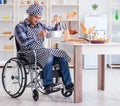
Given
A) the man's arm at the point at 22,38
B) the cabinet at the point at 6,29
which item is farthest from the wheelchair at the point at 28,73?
the cabinet at the point at 6,29

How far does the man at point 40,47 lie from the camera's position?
374 cm

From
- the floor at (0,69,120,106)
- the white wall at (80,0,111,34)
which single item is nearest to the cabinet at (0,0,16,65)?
the white wall at (80,0,111,34)

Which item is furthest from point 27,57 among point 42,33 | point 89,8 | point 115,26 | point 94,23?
point 115,26

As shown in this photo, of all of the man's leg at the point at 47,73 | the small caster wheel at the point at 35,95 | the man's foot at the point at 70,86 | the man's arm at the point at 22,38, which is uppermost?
the man's arm at the point at 22,38

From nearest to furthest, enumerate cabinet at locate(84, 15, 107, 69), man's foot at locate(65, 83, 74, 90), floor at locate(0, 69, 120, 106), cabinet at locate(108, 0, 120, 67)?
floor at locate(0, 69, 120, 106)
man's foot at locate(65, 83, 74, 90)
cabinet at locate(84, 15, 107, 69)
cabinet at locate(108, 0, 120, 67)

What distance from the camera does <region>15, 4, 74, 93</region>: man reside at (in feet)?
12.3

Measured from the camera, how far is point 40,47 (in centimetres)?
398

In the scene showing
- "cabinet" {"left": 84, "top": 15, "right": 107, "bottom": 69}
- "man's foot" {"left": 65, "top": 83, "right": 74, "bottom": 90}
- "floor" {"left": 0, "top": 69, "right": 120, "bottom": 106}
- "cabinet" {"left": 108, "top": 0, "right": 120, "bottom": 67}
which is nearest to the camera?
"floor" {"left": 0, "top": 69, "right": 120, "bottom": 106}

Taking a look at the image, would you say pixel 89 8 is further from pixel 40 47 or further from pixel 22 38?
pixel 22 38

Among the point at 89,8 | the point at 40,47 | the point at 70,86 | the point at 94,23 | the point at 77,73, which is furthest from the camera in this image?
the point at 89,8

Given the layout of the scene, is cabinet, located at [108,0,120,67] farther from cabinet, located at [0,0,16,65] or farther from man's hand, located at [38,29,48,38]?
man's hand, located at [38,29,48,38]

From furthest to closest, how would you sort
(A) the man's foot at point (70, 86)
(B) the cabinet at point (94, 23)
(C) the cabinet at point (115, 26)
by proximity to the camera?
1. (C) the cabinet at point (115, 26)
2. (B) the cabinet at point (94, 23)
3. (A) the man's foot at point (70, 86)

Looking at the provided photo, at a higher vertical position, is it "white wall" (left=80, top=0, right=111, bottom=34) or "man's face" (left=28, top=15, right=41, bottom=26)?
"white wall" (left=80, top=0, right=111, bottom=34)

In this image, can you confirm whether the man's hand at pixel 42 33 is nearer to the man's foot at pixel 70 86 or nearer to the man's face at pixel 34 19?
the man's face at pixel 34 19
